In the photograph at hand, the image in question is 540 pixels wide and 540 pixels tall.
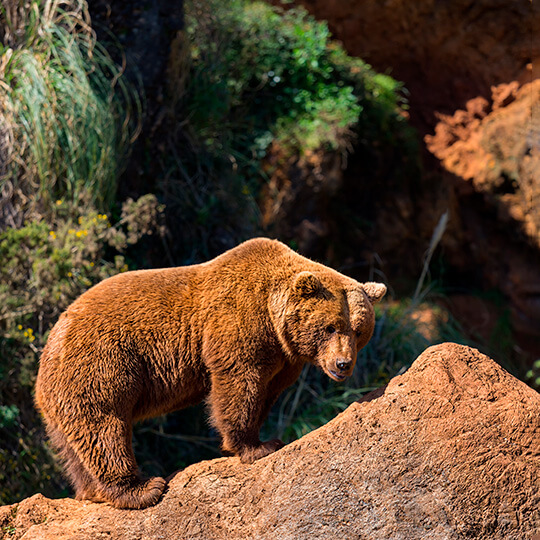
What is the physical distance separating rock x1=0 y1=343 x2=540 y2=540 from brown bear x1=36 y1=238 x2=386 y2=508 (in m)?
0.21

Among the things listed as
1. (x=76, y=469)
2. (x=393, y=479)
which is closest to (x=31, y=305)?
(x=76, y=469)

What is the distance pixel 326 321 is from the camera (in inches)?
168

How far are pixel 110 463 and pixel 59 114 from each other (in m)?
3.99

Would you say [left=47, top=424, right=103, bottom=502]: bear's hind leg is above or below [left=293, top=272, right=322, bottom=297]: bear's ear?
below

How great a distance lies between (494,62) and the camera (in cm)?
1083

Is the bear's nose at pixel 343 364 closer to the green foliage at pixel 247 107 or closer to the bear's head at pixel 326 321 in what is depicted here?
the bear's head at pixel 326 321

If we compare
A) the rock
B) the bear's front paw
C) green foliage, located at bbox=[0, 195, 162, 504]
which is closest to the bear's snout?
the rock

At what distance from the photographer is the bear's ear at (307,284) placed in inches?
169

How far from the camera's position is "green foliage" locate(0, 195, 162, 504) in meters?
6.52

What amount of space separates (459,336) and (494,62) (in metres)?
4.49

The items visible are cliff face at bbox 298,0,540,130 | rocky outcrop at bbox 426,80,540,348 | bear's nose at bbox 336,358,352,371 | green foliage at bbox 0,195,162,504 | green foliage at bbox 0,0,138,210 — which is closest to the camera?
bear's nose at bbox 336,358,352,371

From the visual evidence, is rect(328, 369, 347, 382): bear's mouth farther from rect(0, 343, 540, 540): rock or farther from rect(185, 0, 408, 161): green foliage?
rect(185, 0, 408, 161): green foliage

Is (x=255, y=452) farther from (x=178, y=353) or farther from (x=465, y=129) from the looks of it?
(x=465, y=129)

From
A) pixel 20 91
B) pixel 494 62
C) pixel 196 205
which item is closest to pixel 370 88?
pixel 494 62
